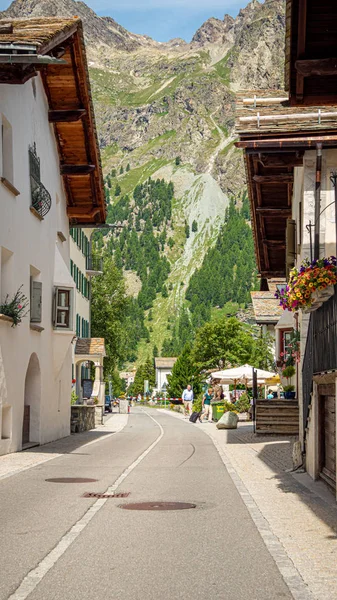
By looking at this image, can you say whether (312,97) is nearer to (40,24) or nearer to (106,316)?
(40,24)

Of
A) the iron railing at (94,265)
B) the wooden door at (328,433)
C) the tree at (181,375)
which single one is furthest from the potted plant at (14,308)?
the tree at (181,375)

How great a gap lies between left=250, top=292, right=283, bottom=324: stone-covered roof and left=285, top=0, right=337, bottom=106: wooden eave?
44021 millimetres

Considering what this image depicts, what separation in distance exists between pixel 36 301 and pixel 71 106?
254 inches

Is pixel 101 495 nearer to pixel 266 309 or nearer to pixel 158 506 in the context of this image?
pixel 158 506

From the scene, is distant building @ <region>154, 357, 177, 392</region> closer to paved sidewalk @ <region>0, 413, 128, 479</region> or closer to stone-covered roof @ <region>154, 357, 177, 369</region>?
stone-covered roof @ <region>154, 357, 177, 369</region>

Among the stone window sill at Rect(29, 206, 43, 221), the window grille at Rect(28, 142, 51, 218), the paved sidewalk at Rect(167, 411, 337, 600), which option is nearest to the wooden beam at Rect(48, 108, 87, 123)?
the window grille at Rect(28, 142, 51, 218)

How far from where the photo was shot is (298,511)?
34.0 ft

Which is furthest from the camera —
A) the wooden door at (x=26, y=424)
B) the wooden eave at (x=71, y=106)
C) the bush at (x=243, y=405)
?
the bush at (x=243, y=405)

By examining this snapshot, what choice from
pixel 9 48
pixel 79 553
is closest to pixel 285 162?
pixel 9 48

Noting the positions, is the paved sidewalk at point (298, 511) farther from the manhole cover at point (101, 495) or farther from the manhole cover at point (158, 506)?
the manhole cover at point (101, 495)

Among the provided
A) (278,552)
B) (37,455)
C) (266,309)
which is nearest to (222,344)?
(266,309)

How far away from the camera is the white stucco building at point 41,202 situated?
18578 millimetres

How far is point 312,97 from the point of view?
37.2ft

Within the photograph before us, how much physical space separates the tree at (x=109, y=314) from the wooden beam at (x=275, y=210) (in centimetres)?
4107
